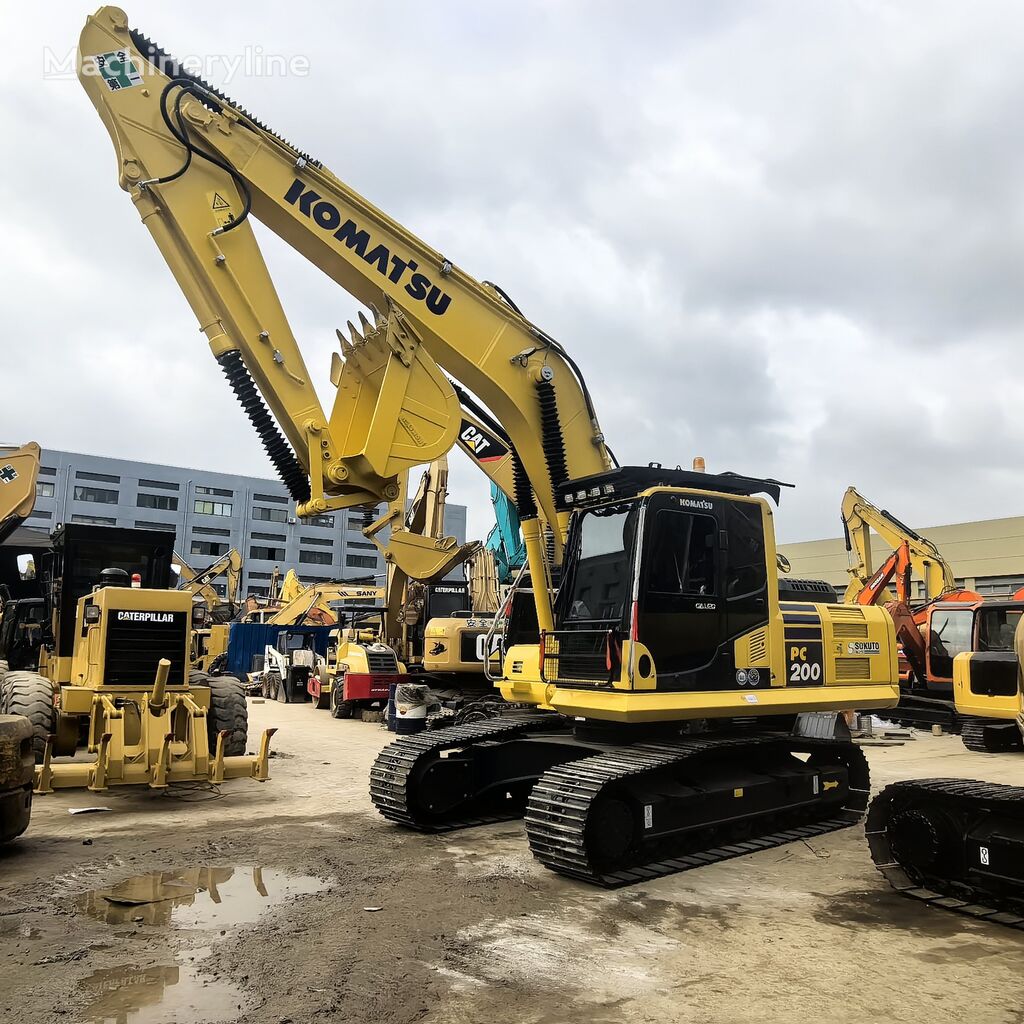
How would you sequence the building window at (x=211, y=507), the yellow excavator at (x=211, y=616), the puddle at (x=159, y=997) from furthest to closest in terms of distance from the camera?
the building window at (x=211, y=507) < the yellow excavator at (x=211, y=616) < the puddle at (x=159, y=997)

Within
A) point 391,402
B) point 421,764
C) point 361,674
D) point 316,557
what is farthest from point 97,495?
point 421,764

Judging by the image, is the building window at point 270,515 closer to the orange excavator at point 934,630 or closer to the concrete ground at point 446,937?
the orange excavator at point 934,630

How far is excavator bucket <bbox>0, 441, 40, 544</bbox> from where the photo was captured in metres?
15.8

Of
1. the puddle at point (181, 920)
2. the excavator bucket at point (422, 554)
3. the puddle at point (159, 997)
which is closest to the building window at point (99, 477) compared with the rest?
the excavator bucket at point (422, 554)

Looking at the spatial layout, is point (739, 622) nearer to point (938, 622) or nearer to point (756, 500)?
point (756, 500)

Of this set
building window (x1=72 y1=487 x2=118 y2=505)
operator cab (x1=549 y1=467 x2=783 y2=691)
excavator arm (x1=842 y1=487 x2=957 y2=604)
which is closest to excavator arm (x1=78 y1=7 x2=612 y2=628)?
operator cab (x1=549 y1=467 x2=783 y2=691)

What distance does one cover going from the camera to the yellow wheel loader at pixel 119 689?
27.8ft

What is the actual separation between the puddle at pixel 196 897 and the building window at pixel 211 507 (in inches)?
3318

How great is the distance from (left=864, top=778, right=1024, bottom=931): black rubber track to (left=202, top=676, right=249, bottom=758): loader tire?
694 centimetres

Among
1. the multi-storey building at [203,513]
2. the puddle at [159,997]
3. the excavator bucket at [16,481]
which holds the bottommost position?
the puddle at [159,997]

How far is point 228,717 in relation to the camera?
10227 millimetres

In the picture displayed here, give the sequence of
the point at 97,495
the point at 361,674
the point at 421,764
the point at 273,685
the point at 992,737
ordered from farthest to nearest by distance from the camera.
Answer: the point at 97,495 < the point at 273,685 < the point at 361,674 < the point at 992,737 < the point at 421,764

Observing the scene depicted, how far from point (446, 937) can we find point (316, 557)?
3532 inches

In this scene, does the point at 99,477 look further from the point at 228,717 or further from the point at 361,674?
the point at 228,717
